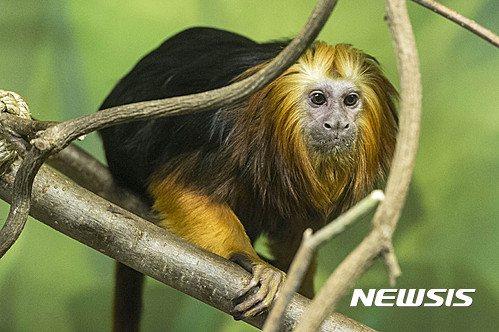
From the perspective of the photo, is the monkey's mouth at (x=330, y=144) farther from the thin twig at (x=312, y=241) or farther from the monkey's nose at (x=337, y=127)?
the thin twig at (x=312, y=241)

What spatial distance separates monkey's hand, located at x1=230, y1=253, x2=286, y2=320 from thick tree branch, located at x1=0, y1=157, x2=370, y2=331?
2cm

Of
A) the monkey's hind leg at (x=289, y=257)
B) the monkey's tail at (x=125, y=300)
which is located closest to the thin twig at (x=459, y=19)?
the monkey's hind leg at (x=289, y=257)

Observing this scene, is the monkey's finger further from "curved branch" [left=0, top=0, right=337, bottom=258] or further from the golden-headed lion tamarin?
"curved branch" [left=0, top=0, right=337, bottom=258]

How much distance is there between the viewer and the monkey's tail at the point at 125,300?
2186 mm

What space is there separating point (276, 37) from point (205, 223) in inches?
50.5

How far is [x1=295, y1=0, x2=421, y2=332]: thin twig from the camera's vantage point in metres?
0.77

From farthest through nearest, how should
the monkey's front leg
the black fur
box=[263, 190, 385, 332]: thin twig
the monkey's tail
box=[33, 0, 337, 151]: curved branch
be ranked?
the monkey's tail, the black fur, the monkey's front leg, box=[33, 0, 337, 151]: curved branch, box=[263, 190, 385, 332]: thin twig

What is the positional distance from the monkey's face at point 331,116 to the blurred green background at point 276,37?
3.28 ft

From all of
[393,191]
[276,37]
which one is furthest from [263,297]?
[276,37]

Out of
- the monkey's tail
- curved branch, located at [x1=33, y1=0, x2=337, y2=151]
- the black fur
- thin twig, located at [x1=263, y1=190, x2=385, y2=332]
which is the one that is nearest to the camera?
thin twig, located at [x1=263, y1=190, x2=385, y2=332]

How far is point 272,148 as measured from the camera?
5.71ft

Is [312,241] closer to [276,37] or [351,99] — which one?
[351,99]

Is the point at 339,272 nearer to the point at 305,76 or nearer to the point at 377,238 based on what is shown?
the point at 377,238

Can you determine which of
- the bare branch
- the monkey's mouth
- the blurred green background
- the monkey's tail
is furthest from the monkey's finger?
the blurred green background
